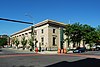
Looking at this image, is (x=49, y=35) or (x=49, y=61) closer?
(x=49, y=61)

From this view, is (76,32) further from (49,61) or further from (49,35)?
(49,61)

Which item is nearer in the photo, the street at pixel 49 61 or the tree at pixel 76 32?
the street at pixel 49 61

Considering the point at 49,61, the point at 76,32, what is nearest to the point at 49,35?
the point at 76,32

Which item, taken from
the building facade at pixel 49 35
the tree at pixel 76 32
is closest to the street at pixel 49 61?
the tree at pixel 76 32

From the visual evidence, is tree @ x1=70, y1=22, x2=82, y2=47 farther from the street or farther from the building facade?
the street

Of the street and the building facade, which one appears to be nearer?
the street

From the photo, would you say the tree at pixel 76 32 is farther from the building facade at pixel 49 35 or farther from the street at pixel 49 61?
the street at pixel 49 61

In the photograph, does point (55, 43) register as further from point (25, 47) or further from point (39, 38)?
A: point (25, 47)

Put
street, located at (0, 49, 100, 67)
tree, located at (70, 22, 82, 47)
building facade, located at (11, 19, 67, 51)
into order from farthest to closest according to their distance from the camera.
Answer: building facade, located at (11, 19, 67, 51) → tree, located at (70, 22, 82, 47) → street, located at (0, 49, 100, 67)

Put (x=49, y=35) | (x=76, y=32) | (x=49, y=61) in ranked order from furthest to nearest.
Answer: (x=49, y=35) < (x=76, y=32) < (x=49, y=61)

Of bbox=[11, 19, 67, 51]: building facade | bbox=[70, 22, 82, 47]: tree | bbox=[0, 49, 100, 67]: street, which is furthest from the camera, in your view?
bbox=[11, 19, 67, 51]: building facade

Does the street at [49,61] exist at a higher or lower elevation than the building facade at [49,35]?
lower

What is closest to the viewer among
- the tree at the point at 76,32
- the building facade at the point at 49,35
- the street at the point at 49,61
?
the street at the point at 49,61

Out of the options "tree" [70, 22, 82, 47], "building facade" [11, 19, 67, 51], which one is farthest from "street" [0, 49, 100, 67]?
"building facade" [11, 19, 67, 51]
